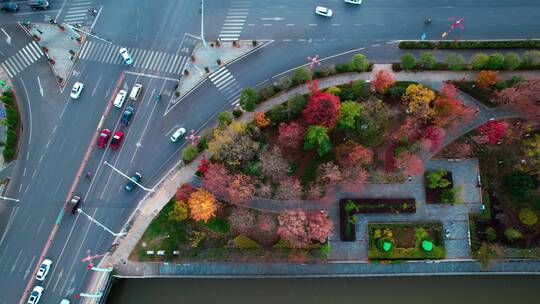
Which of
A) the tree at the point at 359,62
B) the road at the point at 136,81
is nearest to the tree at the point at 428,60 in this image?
the road at the point at 136,81

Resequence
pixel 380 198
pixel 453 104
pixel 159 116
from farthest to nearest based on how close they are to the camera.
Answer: pixel 159 116
pixel 380 198
pixel 453 104

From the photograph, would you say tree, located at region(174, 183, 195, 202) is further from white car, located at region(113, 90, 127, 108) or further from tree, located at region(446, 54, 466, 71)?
tree, located at region(446, 54, 466, 71)

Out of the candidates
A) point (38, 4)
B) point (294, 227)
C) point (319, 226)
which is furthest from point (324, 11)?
point (38, 4)

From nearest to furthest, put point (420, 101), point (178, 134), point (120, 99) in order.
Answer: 1. point (420, 101)
2. point (178, 134)
3. point (120, 99)

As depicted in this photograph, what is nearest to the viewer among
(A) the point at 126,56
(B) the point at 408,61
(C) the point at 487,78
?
(C) the point at 487,78

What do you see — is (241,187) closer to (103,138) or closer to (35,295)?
(103,138)

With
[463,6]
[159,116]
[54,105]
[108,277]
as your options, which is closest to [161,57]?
[159,116]

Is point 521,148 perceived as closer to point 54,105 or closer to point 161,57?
point 161,57
